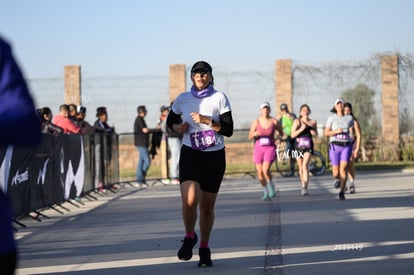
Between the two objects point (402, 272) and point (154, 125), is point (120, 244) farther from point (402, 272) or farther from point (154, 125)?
point (154, 125)

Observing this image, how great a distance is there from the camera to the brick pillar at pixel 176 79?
2966 cm

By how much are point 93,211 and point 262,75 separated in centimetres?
1447

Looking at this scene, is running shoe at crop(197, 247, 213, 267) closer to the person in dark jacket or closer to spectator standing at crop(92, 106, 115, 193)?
the person in dark jacket

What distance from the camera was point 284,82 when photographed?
1174 inches

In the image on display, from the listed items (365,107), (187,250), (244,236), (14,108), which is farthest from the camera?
(365,107)

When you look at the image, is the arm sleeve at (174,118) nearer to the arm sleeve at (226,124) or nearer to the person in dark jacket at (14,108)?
the arm sleeve at (226,124)

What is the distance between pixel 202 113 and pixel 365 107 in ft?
70.6

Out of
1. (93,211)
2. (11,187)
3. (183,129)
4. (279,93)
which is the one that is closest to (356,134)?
(93,211)

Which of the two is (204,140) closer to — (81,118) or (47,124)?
(47,124)

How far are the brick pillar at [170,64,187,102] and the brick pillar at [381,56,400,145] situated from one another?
622cm

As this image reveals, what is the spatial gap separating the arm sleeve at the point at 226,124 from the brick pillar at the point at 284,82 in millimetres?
20984

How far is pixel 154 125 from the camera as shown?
29297mm

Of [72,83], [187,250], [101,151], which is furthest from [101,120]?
[187,250]

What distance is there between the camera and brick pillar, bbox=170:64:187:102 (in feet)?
97.3
